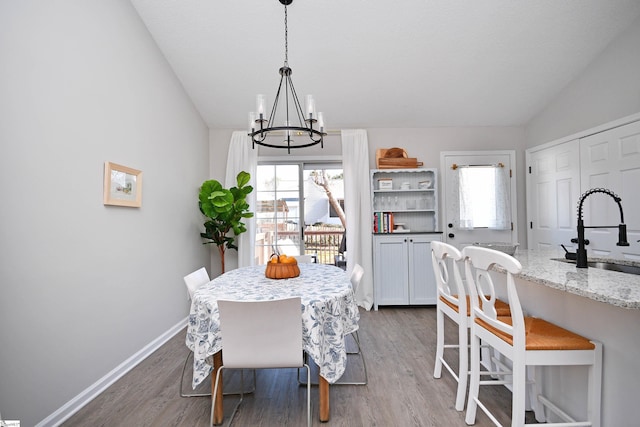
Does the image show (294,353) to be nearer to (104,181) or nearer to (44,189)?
(44,189)

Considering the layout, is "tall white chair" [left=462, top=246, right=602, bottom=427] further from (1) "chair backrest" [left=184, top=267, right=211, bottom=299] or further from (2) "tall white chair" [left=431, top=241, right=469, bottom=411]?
(1) "chair backrest" [left=184, top=267, right=211, bottom=299]

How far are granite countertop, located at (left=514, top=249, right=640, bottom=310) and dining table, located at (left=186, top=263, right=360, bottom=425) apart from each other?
1009mm

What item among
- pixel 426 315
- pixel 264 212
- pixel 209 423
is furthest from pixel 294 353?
pixel 264 212

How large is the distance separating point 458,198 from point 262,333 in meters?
3.60

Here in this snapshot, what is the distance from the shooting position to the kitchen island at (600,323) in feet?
4.35

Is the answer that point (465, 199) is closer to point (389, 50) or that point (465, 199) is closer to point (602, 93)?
point (602, 93)

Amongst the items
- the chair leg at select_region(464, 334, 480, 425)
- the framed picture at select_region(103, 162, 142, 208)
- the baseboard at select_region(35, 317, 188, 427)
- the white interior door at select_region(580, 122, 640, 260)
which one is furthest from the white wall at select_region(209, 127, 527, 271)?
the chair leg at select_region(464, 334, 480, 425)

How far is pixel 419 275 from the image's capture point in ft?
14.1

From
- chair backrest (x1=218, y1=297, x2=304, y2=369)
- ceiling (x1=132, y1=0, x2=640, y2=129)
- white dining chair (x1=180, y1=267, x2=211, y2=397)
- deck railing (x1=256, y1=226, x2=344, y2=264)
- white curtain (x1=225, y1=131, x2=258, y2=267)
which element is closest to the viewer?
chair backrest (x1=218, y1=297, x2=304, y2=369)

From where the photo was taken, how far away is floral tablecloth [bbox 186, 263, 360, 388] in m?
1.82

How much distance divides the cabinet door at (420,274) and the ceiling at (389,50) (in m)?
1.78

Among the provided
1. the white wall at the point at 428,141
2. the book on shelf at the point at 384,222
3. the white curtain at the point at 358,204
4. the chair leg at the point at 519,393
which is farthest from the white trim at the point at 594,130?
the chair leg at the point at 519,393

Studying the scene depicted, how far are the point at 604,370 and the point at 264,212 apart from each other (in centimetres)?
393

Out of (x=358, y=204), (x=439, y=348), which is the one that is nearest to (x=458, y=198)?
(x=358, y=204)
